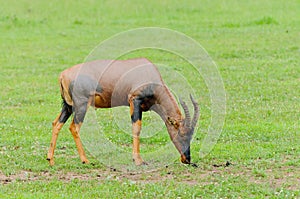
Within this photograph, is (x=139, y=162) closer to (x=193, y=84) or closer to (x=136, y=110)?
(x=136, y=110)

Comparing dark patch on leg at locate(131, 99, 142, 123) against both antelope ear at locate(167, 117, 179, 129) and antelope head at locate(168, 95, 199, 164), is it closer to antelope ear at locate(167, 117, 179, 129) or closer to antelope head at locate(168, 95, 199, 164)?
antelope ear at locate(167, 117, 179, 129)

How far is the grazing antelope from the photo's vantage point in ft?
35.5

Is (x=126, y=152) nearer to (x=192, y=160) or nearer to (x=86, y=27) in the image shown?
(x=192, y=160)

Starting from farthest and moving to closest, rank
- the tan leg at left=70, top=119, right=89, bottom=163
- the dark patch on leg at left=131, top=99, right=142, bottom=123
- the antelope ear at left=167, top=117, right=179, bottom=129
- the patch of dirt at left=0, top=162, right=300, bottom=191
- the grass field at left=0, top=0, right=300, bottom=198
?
the tan leg at left=70, top=119, right=89, bottom=163
the dark patch on leg at left=131, top=99, right=142, bottom=123
the antelope ear at left=167, top=117, right=179, bottom=129
the patch of dirt at left=0, top=162, right=300, bottom=191
the grass field at left=0, top=0, right=300, bottom=198

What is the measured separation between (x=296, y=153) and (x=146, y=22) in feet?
52.6

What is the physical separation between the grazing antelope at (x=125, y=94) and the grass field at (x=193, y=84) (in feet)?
1.73

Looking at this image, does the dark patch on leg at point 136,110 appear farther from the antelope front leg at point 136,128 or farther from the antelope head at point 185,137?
the antelope head at point 185,137

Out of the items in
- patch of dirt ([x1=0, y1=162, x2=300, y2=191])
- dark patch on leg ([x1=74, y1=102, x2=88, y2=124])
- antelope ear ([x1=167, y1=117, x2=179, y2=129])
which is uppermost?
dark patch on leg ([x1=74, y1=102, x2=88, y2=124])

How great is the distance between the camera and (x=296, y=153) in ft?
36.8

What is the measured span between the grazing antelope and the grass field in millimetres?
528

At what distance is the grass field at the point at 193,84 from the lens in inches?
386

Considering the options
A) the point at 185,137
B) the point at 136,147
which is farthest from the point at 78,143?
the point at 185,137

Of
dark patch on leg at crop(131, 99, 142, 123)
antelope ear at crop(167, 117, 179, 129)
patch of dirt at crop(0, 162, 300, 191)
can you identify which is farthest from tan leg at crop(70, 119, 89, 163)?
antelope ear at crop(167, 117, 179, 129)

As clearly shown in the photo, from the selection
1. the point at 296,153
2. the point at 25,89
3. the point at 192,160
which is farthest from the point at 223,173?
the point at 25,89
